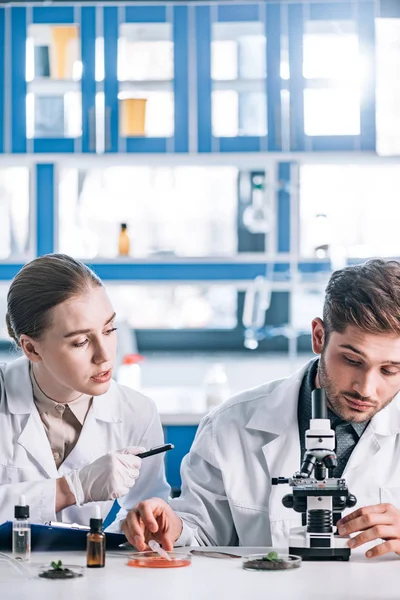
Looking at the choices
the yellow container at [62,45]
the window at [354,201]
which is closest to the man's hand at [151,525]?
the window at [354,201]

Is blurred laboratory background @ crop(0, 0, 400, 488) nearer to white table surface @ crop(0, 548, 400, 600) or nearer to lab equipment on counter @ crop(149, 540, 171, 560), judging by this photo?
lab equipment on counter @ crop(149, 540, 171, 560)

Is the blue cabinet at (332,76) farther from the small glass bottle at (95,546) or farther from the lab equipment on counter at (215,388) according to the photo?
the small glass bottle at (95,546)

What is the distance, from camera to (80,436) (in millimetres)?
2316

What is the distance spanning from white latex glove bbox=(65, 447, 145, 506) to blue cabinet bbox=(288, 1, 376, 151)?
2.63 metres

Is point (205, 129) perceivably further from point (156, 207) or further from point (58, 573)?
point (58, 573)

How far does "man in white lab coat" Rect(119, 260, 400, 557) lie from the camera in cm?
199

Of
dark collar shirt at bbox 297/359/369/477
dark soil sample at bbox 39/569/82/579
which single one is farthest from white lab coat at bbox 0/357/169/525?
dark soil sample at bbox 39/569/82/579

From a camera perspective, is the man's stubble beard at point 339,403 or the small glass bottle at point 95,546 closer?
the small glass bottle at point 95,546

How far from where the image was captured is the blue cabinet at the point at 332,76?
4.39 m

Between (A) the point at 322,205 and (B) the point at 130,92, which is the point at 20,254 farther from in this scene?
(A) the point at 322,205

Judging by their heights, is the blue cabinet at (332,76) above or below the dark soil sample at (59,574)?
above

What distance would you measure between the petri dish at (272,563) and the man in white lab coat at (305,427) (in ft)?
0.74

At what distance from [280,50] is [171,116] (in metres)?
0.59

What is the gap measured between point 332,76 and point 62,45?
1.28 m
